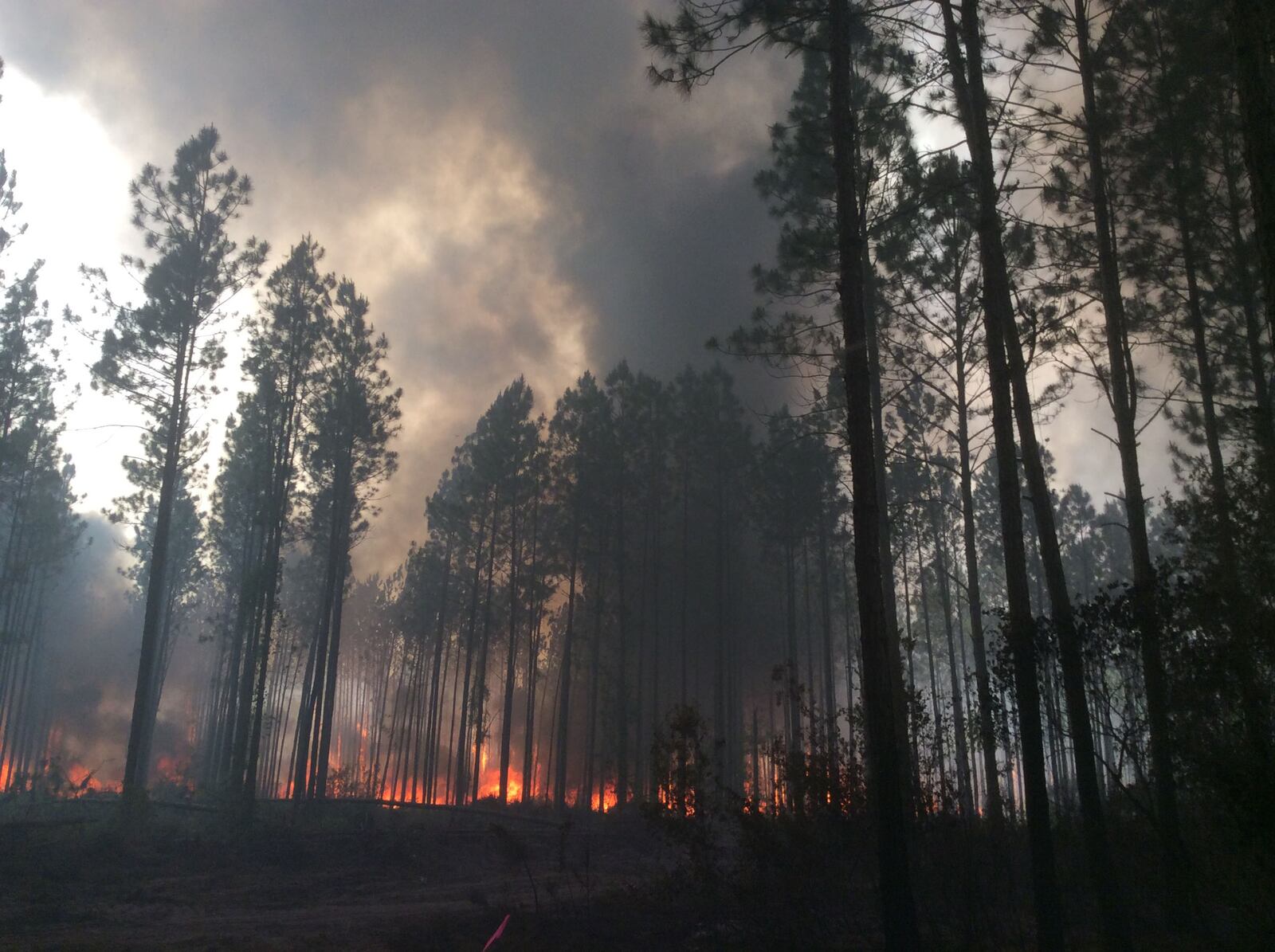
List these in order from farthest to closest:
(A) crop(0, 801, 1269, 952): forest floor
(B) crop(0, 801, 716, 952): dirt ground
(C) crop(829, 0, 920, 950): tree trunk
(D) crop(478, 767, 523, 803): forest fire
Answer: (D) crop(478, 767, 523, 803): forest fire → (B) crop(0, 801, 716, 952): dirt ground → (A) crop(0, 801, 1269, 952): forest floor → (C) crop(829, 0, 920, 950): tree trunk

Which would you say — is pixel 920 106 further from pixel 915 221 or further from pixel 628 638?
pixel 628 638

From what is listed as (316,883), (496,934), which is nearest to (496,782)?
(316,883)

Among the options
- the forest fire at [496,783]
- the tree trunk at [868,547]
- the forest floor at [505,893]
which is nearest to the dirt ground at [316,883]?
the forest floor at [505,893]

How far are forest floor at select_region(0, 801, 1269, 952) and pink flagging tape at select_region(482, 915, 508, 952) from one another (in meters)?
0.10

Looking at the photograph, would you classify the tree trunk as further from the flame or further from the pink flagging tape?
the flame

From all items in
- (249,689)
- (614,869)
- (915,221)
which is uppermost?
(915,221)

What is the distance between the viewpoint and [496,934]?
444 inches

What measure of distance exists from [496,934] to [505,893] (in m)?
4.24

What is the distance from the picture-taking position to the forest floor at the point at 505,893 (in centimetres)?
952

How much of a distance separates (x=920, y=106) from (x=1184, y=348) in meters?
7.91

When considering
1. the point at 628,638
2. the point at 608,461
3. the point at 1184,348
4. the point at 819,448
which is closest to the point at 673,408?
the point at 608,461

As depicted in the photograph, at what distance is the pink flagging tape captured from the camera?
10.8 m

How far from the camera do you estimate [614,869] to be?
745 inches

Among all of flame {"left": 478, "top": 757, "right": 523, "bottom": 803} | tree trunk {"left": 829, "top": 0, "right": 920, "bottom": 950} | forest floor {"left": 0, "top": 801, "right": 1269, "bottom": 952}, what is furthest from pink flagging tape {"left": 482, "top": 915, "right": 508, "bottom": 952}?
flame {"left": 478, "top": 757, "right": 523, "bottom": 803}
